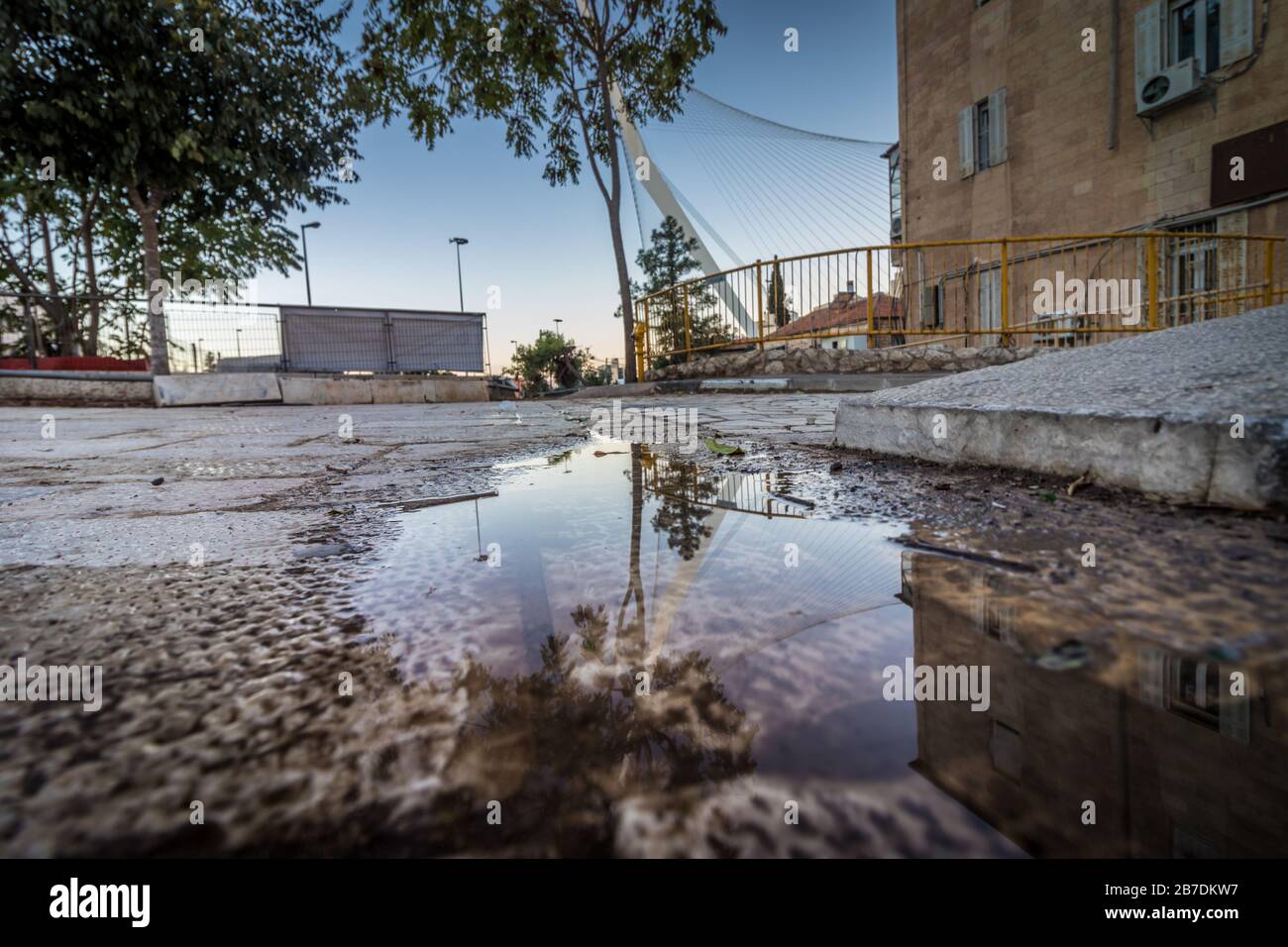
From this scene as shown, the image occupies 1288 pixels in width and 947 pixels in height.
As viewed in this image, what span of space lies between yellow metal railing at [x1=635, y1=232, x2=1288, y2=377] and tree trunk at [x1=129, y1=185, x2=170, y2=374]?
7539mm

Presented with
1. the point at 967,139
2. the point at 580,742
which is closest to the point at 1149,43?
the point at 967,139

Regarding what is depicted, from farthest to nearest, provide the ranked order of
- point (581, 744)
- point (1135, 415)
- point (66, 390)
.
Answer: point (66, 390), point (1135, 415), point (581, 744)

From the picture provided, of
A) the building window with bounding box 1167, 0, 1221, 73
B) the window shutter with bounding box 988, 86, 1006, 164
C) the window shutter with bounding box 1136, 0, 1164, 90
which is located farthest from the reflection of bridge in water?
the window shutter with bounding box 988, 86, 1006, 164

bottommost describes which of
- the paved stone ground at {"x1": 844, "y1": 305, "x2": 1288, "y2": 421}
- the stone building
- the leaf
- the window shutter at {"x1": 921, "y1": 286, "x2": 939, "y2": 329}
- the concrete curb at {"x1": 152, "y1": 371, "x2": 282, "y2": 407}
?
the leaf

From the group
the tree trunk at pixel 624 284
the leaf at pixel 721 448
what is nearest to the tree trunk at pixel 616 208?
the tree trunk at pixel 624 284

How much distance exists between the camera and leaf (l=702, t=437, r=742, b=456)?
6.97 feet

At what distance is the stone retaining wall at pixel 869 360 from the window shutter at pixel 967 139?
570cm

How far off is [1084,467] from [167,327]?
1245cm

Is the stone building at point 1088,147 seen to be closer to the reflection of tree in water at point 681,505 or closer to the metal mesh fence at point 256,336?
the reflection of tree in water at point 681,505

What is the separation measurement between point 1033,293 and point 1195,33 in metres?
3.81

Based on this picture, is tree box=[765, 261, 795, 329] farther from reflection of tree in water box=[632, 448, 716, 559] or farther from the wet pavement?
the wet pavement

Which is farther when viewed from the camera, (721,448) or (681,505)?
(721,448)

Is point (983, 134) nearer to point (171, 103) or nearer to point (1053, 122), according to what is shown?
point (1053, 122)

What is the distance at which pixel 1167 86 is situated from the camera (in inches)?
345
